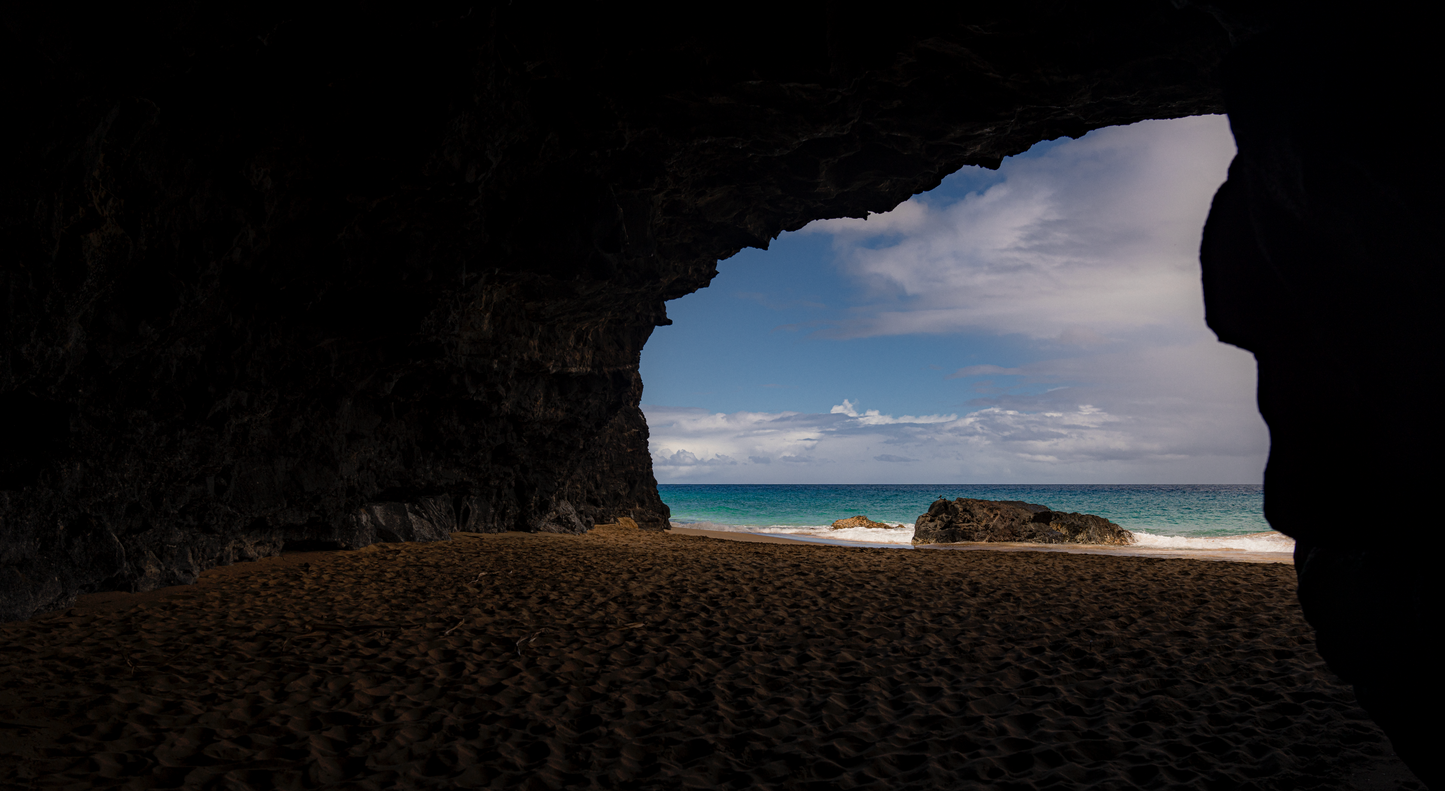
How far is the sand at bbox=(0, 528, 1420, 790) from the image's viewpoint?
178 inches

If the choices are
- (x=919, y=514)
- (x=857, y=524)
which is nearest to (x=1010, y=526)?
(x=857, y=524)

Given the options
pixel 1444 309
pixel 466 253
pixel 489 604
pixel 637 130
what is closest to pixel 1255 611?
pixel 1444 309

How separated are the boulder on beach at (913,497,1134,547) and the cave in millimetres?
14811

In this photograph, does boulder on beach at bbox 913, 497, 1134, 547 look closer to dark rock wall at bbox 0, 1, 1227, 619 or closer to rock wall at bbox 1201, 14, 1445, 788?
dark rock wall at bbox 0, 1, 1227, 619

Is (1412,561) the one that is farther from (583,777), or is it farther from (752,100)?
(752,100)

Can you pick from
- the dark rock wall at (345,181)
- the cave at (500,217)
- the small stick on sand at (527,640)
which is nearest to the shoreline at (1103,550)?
the cave at (500,217)

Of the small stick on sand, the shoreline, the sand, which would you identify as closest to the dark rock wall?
the sand

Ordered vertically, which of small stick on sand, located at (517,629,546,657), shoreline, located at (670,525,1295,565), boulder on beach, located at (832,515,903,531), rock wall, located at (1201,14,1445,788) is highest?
rock wall, located at (1201,14,1445,788)

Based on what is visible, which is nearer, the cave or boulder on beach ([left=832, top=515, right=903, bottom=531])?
the cave

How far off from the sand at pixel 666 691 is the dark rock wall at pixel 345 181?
2094mm

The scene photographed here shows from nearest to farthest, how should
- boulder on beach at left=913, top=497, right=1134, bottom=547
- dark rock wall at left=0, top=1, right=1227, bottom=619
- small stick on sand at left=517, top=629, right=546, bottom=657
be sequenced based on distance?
dark rock wall at left=0, top=1, right=1227, bottom=619
small stick on sand at left=517, top=629, right=546, bottom=657
boulder on beach at left=913, top=497, right=1134, bottom=547

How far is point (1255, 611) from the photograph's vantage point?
9219 mm

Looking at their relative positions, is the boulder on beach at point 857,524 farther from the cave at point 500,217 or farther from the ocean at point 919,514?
the cave at point 500,217

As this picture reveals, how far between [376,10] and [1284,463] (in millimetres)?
8579
